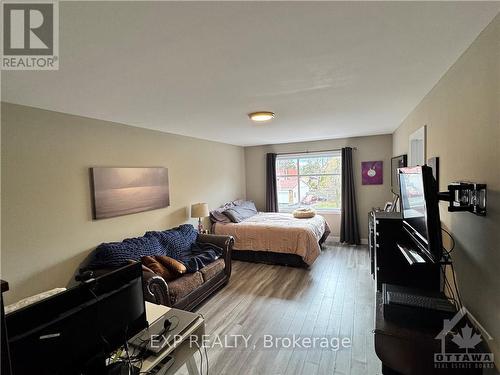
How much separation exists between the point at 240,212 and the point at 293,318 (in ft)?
9.13

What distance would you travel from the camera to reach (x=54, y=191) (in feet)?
8.36

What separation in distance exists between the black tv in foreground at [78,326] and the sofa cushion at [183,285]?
1.40 m

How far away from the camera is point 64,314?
954mm

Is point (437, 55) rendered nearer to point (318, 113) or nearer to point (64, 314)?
point (318, 113)

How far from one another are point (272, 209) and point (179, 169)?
9.06ft

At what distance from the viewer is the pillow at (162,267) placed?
2.78 metres

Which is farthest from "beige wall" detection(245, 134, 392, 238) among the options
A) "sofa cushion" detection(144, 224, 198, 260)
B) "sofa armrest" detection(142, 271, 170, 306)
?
"sofa armrest" detection(142, 271, 170, 306)

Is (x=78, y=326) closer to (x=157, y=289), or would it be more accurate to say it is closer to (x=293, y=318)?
(x=157, y=289)

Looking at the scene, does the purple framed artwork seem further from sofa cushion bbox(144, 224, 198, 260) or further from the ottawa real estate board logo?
the ottawa real estate board logo

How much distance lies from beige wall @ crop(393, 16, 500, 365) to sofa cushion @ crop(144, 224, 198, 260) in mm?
2977

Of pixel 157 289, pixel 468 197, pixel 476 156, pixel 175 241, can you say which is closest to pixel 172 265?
pixel 157 289

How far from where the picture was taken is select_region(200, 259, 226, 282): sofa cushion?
312 cm

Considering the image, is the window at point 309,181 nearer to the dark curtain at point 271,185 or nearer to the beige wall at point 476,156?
the dark curtain at point 271,185

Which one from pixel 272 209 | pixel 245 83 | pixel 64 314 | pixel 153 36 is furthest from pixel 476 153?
pixel 272 209
